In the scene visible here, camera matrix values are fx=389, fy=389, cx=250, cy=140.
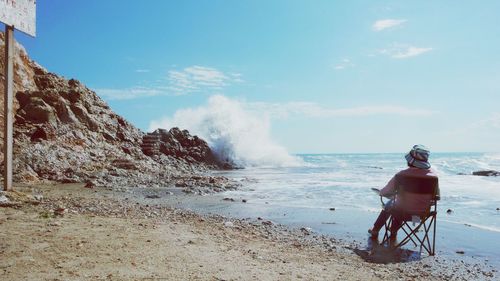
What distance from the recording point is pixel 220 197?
14570 mm

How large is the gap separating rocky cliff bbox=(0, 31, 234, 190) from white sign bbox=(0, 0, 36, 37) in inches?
288

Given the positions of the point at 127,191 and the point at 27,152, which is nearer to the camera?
the point at 127,191

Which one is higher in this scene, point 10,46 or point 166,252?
point 10,46

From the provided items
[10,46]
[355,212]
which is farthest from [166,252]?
[355,212]

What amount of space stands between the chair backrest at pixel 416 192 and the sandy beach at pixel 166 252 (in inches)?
40.3

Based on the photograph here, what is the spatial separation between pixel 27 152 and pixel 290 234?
13.0 metres

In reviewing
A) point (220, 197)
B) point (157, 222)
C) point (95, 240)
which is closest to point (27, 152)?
point (220, 197)

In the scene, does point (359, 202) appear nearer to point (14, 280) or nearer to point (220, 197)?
point (220, 197)

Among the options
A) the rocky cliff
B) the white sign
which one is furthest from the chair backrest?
the rocky cliff

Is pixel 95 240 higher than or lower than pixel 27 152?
lower

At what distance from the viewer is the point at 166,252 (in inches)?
218

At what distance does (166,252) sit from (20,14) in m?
6.62

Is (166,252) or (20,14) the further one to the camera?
(20,14)

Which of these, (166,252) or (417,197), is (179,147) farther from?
(166,252)
